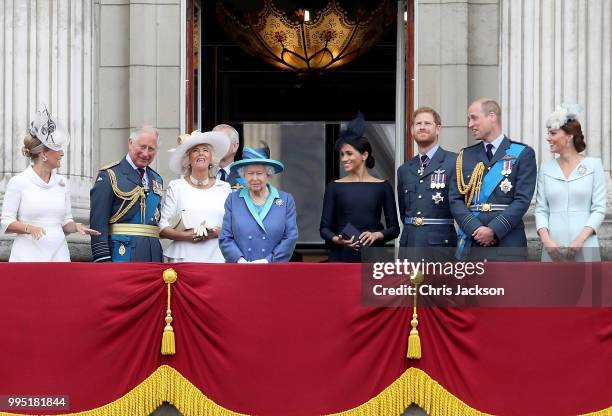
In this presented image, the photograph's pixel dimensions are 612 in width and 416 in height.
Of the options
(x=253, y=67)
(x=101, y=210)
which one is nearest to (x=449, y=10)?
(x=101, y=210)

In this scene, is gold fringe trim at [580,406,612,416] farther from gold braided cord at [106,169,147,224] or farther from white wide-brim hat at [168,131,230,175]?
gold braided cord at [106,169,147,224]

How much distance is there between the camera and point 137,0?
14.1 m

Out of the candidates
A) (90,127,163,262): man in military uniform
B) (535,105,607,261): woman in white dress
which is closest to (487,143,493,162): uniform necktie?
(535,105,607,261): woman in white dress

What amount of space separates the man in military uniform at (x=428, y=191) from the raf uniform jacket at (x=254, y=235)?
996 millimetres

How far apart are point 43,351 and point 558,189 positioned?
13.2 feet

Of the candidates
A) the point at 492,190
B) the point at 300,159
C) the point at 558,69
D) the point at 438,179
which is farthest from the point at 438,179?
the point at 300,159

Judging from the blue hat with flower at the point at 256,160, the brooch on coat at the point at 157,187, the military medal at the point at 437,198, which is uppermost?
the blue hat with flower at the point at 256,160

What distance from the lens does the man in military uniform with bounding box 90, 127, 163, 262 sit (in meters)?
11.2

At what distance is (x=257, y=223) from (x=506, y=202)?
6.27ft

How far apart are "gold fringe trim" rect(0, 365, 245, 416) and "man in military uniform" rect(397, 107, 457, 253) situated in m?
2.20

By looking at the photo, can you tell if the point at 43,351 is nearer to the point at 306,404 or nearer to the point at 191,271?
the point at 191,271

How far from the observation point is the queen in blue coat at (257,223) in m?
10.9

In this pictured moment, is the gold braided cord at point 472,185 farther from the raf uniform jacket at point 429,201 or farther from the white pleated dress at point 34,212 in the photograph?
the white pleated dress at point 34,212

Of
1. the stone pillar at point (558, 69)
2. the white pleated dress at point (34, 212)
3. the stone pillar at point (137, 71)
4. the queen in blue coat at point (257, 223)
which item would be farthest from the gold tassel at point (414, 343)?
the stone pillar at point (137, 71)
